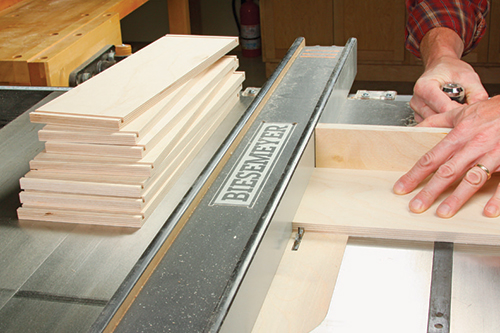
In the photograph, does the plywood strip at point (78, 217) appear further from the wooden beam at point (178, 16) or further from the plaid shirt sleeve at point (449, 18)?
the wooden beam at point (178, 16)

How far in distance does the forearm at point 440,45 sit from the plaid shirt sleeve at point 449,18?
4 cm

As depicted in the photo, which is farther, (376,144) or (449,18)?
(449,18)

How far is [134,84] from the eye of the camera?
1.12 metres

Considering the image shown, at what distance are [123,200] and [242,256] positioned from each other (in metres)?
0.32

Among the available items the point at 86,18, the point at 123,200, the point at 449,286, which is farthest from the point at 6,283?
the point at 86,18

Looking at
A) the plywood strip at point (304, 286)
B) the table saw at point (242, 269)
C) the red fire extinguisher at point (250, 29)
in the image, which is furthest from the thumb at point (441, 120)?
the red fire extinguisher at point (250, 29)

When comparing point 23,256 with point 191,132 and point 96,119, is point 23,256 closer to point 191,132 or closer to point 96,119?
point 96,119

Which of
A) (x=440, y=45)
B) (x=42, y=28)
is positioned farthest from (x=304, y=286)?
(x=42, y=28)

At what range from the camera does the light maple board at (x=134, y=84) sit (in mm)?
967

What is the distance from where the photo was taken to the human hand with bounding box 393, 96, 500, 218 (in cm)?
92

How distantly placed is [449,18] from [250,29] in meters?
2.63

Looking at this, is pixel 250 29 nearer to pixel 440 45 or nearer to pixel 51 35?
pixel 51 35

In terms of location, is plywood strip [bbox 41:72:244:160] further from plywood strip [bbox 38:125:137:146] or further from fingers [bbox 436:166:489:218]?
fingers [bbox 436:166:489:218]

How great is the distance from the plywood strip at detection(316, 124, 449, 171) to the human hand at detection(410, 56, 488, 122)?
Answer: 176 mm
